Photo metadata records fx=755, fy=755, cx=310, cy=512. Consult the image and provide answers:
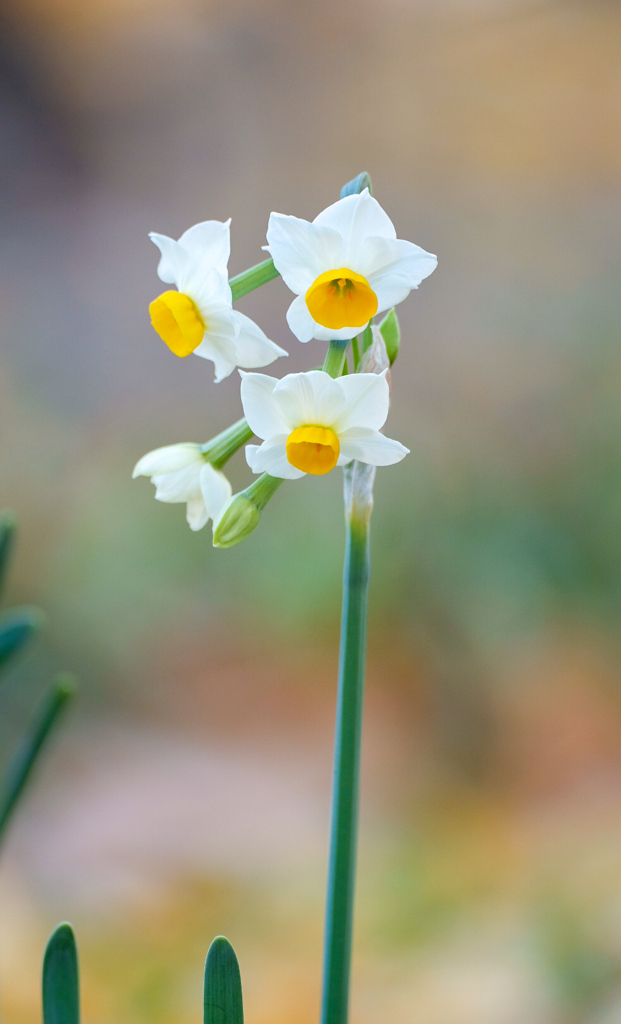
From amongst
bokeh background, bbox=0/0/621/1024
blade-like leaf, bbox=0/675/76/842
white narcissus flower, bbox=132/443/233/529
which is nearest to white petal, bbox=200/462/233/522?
white narcissus flower, bbox=132/443/233/529

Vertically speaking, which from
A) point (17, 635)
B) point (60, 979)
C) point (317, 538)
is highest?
point (317, 538)

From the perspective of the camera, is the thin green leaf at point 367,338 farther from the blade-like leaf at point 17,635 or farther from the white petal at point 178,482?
the blade-like leaf at point 17,635

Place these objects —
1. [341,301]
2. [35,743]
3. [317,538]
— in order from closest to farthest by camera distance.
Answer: [341,301] < [35,743] < [317,538]

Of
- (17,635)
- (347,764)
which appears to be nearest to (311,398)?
(347,764)

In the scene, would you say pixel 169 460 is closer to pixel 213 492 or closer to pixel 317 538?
pixel 213 492

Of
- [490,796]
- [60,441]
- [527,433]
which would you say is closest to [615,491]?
[527,433]

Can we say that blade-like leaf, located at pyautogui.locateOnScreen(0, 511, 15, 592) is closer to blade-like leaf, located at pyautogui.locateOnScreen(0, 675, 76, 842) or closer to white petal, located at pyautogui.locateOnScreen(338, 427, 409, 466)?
blade-like leaf, located at pyautogui.locateOnScreen(0, 675, 76, 842)
